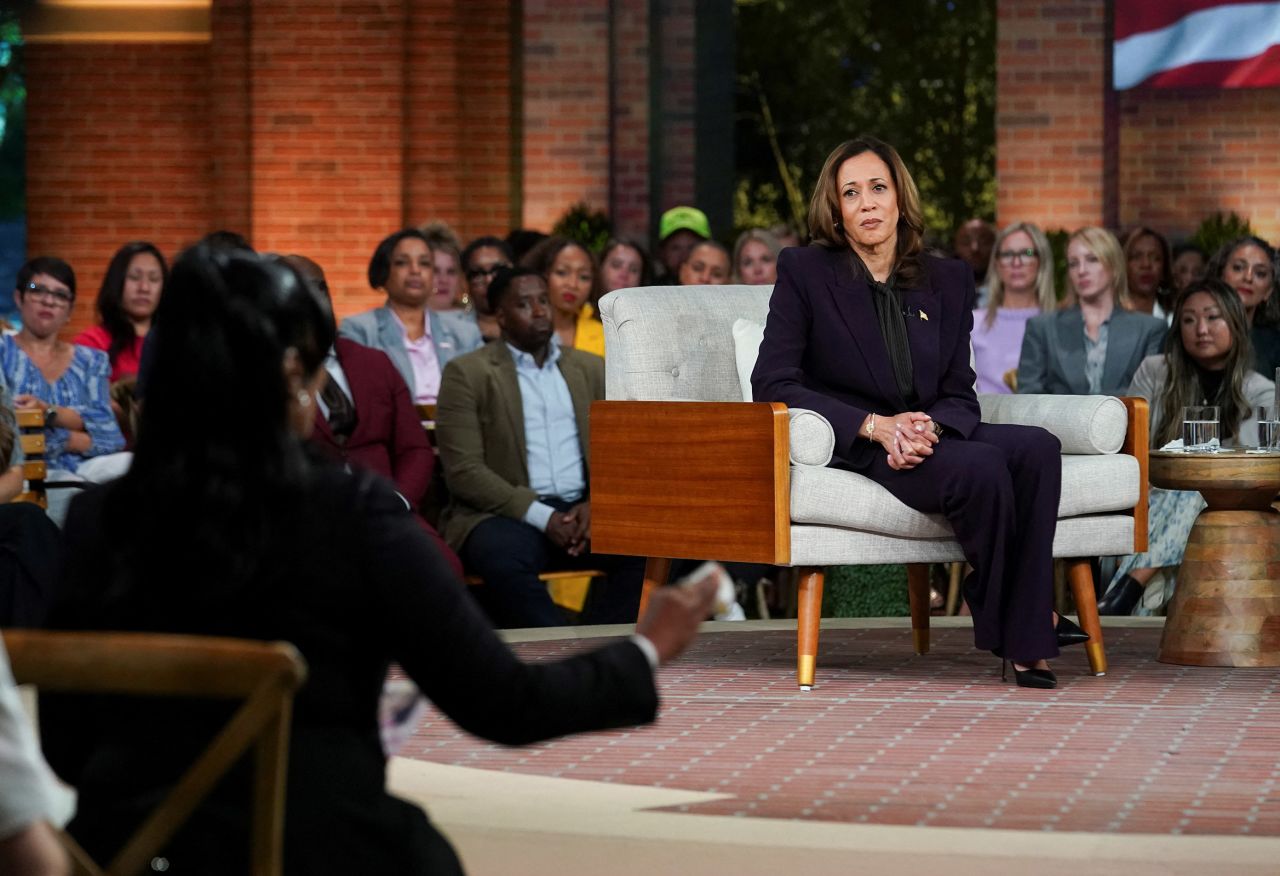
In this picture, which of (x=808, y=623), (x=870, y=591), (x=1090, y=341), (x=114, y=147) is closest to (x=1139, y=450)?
(x=808, y=623)

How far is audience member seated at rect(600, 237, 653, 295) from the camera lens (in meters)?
7.99

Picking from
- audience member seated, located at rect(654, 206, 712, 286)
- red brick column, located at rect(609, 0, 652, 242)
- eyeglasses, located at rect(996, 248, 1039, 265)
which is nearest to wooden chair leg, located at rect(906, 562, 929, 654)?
eyeglasses, located at rect(996, 248, 1039, 265)

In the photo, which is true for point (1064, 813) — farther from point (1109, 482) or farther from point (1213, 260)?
point (1213, 260)

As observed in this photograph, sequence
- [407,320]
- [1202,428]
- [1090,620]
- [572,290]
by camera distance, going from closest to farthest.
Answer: [1090,620] < [1202,428] < [407,320] < [572,290]

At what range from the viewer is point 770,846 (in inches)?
115

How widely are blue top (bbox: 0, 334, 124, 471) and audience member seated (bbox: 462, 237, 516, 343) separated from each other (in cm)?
151

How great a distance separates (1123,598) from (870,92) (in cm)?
1185

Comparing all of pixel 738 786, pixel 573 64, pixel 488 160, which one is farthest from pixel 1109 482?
pixel 488 160

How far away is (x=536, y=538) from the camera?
595 centimetres

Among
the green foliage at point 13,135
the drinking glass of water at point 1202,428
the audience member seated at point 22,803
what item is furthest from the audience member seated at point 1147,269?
the audience member seated at point 22,803

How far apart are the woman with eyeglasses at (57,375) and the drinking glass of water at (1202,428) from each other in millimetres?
3285

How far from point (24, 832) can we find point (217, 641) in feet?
0.68

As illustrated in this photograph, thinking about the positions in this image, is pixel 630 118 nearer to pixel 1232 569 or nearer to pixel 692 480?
pixel 692 480

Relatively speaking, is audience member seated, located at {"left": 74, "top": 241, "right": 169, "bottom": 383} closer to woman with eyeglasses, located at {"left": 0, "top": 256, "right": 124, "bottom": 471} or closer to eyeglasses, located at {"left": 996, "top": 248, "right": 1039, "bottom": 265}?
woman with eyeglasses, located at {"left": 0, "top": 256, "right": 124, "bottom": 471}
